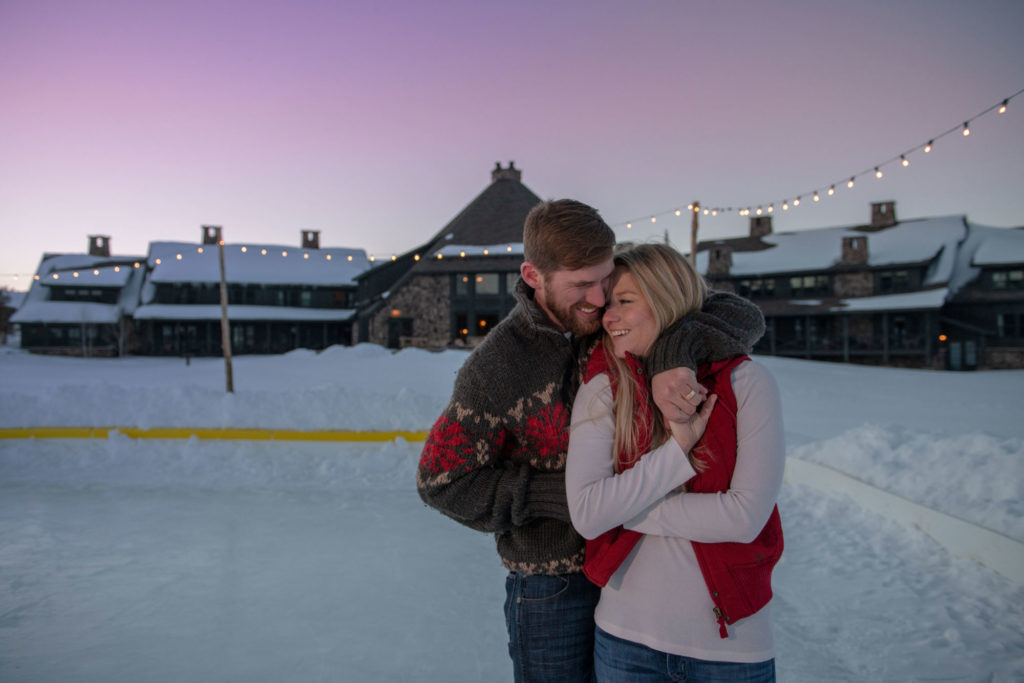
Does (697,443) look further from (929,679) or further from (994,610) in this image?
(994,610)

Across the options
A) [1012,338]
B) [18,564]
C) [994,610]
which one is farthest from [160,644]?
[1012,338]

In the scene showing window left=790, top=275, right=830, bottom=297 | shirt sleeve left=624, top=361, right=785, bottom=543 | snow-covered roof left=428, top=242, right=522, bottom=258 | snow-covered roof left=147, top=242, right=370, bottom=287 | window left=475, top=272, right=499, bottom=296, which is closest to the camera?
shirt sleeve left=624, top=361, right=785, bottom=543

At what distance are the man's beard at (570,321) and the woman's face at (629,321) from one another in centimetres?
9

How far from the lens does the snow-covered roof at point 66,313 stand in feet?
105

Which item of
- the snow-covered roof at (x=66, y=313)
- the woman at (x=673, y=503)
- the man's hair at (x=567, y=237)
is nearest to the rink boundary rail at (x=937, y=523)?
the woman at (x=673, y=503)

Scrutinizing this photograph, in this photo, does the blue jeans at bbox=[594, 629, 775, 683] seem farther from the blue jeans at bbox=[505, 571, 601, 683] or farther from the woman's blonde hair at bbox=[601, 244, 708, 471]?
the woman's blonde hair at bbox=[601, 244, 708, 471]

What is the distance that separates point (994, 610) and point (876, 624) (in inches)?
30.4

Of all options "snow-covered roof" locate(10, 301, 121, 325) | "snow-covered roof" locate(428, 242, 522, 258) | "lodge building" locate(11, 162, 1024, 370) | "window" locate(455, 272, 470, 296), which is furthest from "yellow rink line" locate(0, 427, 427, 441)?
"snow-covered roof" locate(10, 301, 121, 325)

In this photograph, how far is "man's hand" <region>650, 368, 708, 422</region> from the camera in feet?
5.10

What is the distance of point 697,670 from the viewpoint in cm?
162

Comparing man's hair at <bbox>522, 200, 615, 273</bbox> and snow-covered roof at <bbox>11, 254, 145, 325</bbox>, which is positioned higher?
snow-covered roof at <bbox>11, 254, 145, 325</bbox>

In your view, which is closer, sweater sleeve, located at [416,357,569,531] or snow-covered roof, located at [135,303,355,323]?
sweater sleeve, located at [416,357,569,531]

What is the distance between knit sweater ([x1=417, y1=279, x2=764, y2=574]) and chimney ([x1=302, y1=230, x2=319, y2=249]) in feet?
141

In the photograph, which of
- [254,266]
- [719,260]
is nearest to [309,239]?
[254,266]
